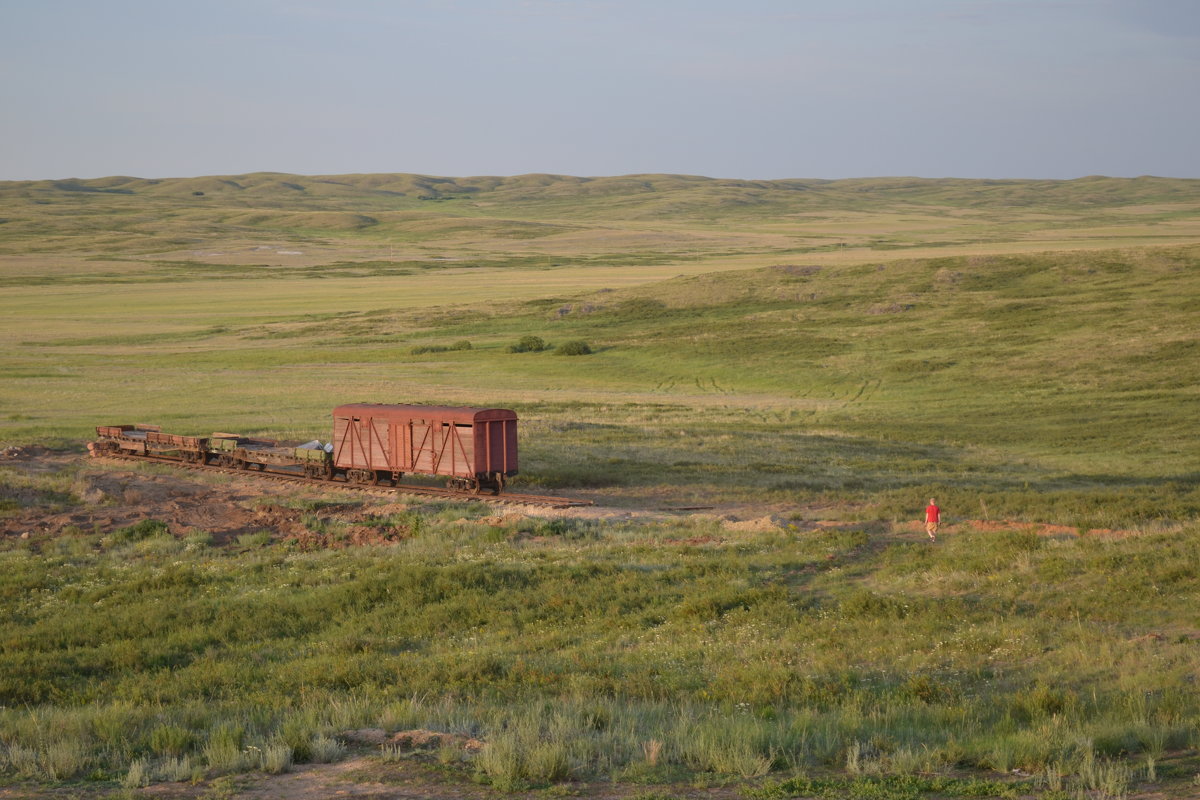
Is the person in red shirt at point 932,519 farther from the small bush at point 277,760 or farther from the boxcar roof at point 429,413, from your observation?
the small bush at point 277,760

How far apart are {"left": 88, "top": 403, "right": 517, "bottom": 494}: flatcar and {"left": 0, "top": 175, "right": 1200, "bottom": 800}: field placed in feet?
7.25

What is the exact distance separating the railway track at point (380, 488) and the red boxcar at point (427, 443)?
23.6 inches

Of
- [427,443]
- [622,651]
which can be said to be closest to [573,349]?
[427,443]

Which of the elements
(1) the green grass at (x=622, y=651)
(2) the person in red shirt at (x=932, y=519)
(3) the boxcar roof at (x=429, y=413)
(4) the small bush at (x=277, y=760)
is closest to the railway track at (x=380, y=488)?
(3) the boxcar roof at (x=429, y=413)

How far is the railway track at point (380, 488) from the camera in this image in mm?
27906

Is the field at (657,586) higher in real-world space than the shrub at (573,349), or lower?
lower

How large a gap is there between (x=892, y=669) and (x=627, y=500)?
15826 millimetres

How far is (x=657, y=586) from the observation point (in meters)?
Result: 18.9

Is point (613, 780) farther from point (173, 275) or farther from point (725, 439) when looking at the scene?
point (173, 275)

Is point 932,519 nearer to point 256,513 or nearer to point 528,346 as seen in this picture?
point 256,513

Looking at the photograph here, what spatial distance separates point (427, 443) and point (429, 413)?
2.83 ft

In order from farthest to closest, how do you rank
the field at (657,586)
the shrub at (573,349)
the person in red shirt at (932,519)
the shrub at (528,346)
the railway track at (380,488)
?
the shrub at (528,346) → the shrub at (573,349) → the railway track at (380,488) → the person in red shirt at (932,519) → the field at (657,586)

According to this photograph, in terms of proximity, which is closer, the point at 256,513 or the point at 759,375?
the point at 256,513

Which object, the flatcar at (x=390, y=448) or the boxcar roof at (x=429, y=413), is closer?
the boxcar roof at (x=429, y=413)
